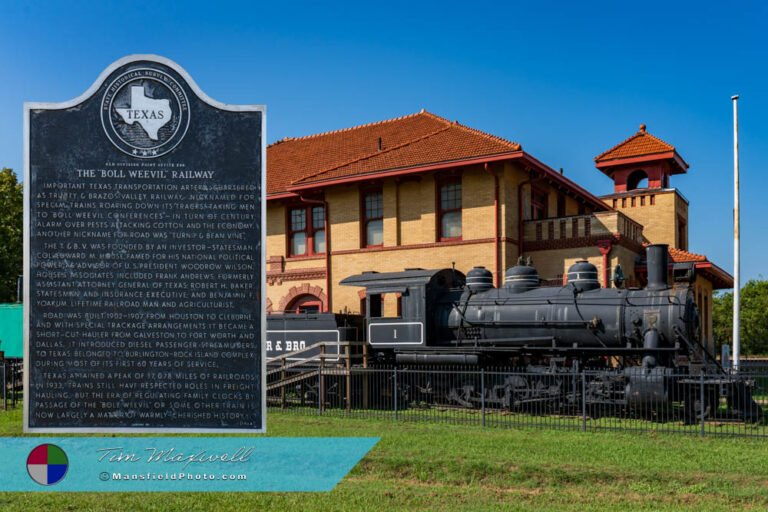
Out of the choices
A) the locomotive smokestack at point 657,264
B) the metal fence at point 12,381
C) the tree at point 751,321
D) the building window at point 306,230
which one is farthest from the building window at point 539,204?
the tree at point 751,321

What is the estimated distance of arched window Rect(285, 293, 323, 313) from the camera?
25503 millimetres

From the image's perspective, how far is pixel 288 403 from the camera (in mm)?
18375

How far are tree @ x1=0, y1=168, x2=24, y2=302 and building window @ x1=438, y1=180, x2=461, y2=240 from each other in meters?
22.4

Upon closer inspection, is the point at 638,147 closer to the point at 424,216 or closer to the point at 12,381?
the point at 424,216

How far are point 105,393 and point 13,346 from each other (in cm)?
2114

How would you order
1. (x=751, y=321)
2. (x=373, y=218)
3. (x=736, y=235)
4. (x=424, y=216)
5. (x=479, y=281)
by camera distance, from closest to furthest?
(x=479, y=281) < (x=736, y=235) < (x=424, y=216) < (x=373, y=218) < (x=751, y=321)

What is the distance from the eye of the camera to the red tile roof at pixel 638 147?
30953mm

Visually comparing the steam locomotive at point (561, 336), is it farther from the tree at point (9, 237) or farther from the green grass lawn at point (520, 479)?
the tree at point (9, 237)

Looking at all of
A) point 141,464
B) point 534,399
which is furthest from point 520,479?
point 534,399

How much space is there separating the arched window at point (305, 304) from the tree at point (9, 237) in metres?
16.8

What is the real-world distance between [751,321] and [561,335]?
48151 millimetres

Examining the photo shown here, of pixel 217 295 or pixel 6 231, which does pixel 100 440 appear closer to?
pixel 217 295

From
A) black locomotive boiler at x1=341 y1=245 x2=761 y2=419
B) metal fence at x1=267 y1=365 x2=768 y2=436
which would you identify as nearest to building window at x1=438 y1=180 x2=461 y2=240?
black locomotive boiler at x1=341 y1=245 x2=761 y2=419

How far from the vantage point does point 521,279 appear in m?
18.0
